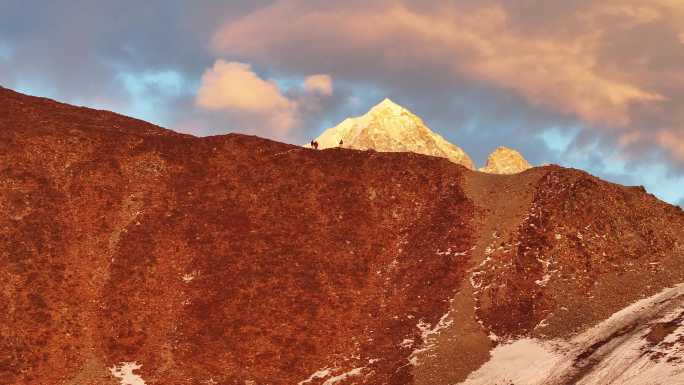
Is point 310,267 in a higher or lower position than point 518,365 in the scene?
higher

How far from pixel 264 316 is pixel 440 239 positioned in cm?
1952

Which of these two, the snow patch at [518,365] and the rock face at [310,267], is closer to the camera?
the snow patch at [518,365]

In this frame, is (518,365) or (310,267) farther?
(310,267)

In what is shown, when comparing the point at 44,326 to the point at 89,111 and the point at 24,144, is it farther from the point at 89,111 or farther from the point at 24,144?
the point at 89,111

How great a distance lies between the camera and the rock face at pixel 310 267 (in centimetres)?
5159

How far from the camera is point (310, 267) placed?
2532 inches

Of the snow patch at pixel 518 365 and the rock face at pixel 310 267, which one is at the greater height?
the rock face at pixel 310 267

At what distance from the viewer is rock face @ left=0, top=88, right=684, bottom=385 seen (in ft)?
169

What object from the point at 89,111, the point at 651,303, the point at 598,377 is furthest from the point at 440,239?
the point at 89,111

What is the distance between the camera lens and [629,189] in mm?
70750

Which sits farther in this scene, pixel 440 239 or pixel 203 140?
pixel 203 140

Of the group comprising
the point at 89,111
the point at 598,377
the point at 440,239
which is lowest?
the point at 598,377

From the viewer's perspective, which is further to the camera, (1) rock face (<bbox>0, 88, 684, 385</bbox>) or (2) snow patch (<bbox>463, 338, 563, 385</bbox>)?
(1) rock face (<bbox>0, 88, 684, 385</bbox>)

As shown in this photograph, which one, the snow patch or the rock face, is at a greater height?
the rock face
